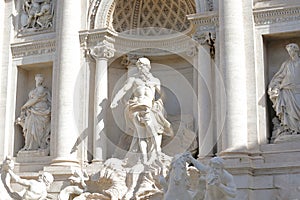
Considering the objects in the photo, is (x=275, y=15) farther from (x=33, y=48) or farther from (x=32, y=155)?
(x=32, y=155)

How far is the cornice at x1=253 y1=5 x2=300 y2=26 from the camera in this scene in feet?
44.9

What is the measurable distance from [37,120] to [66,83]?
1.37 meters

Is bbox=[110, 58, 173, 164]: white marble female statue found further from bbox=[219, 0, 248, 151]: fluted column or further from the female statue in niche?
the female statue in niche

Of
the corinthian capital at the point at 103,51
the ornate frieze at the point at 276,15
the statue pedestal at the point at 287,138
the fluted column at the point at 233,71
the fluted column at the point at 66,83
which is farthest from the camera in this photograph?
the corinthian capital at the point at 103,51

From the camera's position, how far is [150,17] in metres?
16.1

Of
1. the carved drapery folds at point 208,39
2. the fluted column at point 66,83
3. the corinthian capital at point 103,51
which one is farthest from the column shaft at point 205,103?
the fluted column at point 66,83

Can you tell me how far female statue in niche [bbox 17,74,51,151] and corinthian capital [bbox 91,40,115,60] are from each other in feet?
5.74

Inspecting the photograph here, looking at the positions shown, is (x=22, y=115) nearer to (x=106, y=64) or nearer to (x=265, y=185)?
(x=106, y=64)

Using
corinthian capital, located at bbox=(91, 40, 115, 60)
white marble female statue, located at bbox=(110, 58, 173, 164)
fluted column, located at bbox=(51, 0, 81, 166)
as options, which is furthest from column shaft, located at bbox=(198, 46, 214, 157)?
fluted column, located at bbox=(51, 0, 81, 166)

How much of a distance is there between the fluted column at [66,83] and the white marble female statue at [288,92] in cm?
482

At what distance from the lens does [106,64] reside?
50.3 feet

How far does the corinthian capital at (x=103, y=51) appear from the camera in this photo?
15227 mm

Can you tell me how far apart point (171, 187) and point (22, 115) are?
19.8 feet

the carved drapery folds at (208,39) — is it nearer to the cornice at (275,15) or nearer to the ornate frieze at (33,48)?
the cornice at (275,15)
